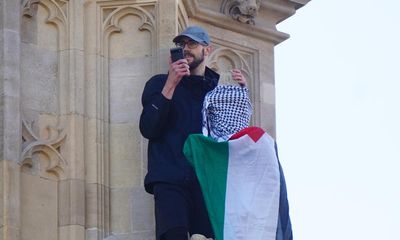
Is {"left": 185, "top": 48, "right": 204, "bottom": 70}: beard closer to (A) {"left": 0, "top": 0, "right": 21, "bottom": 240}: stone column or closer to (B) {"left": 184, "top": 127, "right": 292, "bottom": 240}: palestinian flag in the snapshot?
(B) {"left": 184, "top": 127, "right": 292, "bottom": 240}: palestinian flag

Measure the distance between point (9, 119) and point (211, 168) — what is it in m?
1.59

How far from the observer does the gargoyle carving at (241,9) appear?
75.3ft

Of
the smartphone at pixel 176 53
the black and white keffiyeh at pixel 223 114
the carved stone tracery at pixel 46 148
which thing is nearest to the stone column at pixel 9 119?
the carved stone tracery at pixel 46 148

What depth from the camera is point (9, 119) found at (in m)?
21.2

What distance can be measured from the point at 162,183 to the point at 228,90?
0.93 meters

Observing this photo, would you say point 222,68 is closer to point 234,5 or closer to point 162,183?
point 234,5

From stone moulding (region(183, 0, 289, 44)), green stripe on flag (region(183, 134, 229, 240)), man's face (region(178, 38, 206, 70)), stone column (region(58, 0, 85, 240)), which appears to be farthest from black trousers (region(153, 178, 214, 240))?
stone moulding (region(183, 0, 289, 44))

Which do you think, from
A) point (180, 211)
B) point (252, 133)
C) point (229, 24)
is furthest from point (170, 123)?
point (229, 24)

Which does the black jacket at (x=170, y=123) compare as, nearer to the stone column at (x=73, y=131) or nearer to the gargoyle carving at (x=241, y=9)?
the stone column at (x=73, y=131)

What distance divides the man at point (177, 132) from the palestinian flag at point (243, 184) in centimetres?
16

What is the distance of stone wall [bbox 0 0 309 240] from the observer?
21.2 metres

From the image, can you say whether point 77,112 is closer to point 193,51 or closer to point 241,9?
point 193,51

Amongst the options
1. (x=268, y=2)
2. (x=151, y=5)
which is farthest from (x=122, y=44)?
(x=268, y=2)

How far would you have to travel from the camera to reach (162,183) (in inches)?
827
